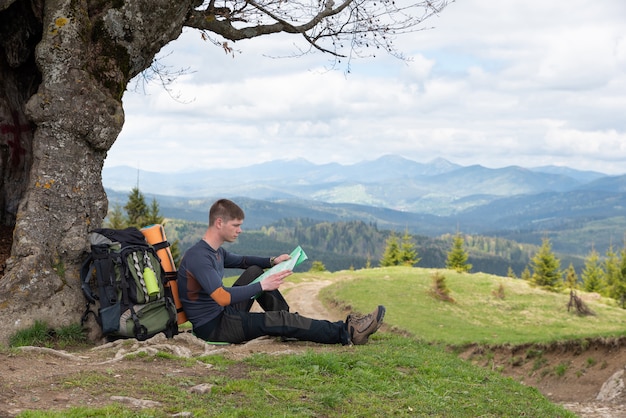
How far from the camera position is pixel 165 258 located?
35.1 feet

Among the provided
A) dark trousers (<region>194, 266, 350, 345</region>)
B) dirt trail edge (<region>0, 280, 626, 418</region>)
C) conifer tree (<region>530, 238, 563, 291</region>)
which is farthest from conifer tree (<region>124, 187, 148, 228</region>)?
dark trousers (<region>194, 266, 350, 345</region>)

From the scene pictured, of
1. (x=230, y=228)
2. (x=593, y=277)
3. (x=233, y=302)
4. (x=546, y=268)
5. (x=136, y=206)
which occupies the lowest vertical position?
(x=593, y=277)

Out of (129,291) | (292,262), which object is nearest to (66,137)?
(129,291)

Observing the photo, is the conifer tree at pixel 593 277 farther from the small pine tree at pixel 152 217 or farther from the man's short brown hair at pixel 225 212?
the man's short brown hair at pixel 225 212

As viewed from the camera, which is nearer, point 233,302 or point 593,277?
point 233,302

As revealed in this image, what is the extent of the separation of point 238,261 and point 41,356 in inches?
151

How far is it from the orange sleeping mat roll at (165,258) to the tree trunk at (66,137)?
1246 mm

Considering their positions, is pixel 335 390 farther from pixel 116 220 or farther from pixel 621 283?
pixel 621 283

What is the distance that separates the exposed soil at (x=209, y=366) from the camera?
6081mm

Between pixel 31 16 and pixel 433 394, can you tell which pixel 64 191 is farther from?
pixel 433 394

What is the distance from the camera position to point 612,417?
12.5 metres

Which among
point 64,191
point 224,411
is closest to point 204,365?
point 224,411

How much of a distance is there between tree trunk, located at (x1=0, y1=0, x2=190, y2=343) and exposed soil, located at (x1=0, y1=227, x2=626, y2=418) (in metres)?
1.29

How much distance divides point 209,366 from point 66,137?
5.31m
